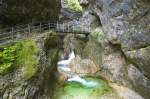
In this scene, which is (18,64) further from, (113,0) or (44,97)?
(113,0)

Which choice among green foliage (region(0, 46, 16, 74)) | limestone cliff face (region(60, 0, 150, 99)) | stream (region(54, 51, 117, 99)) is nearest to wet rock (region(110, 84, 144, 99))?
limestone cliff face (region(60, 0, 150, 99))

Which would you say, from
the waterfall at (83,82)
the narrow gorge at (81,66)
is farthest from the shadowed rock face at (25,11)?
the waterfall at (83,82)

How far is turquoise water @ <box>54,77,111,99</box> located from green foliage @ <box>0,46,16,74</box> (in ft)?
16.5

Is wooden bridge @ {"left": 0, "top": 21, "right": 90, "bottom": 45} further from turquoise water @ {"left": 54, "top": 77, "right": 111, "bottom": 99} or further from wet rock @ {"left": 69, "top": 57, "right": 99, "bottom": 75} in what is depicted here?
wet rock @ {"left": 69, "top": 57, "right": 99, "bottom": 75}

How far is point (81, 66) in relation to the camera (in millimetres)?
22000

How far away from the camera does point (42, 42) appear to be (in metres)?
13.5

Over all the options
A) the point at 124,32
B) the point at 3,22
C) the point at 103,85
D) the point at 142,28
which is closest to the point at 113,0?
the point at 124,32

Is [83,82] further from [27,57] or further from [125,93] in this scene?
[27,57]

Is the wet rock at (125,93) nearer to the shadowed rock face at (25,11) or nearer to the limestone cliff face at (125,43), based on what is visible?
the limestone cliff face at (125,43)

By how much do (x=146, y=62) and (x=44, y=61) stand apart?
20.3 feet

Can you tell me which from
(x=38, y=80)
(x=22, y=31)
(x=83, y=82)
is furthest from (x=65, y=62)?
(x=38, y=80)

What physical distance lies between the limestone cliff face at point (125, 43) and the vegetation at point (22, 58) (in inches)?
253

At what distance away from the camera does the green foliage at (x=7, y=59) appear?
36.2 ft

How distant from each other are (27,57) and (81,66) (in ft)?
34.2
